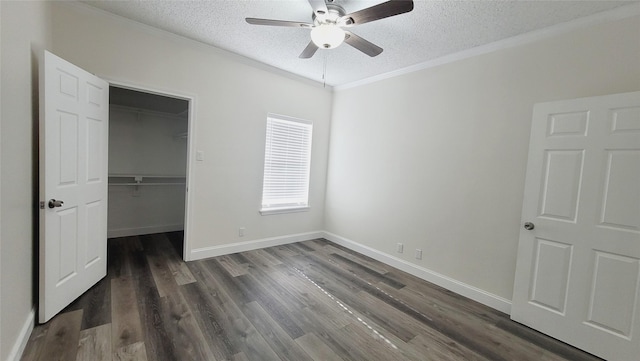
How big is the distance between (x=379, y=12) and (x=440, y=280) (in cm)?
291

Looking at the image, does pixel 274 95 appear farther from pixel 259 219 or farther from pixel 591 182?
pixel 591 182

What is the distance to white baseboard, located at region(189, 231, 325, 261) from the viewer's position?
3419 mm

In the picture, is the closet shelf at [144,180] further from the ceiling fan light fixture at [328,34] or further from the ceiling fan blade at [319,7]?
the ceiling fan blade at [319,7]

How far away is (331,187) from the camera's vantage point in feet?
15.3

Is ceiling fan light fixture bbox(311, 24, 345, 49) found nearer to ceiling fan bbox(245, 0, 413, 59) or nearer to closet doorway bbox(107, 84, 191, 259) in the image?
ceiling fan bbox(245, 0, 413, 59)

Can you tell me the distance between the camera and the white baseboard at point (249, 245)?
135 inches

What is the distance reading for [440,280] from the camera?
122 inches

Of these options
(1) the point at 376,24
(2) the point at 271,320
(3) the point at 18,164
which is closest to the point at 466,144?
(1) the point at 376,24

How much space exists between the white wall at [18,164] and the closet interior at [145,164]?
2002 millimetres

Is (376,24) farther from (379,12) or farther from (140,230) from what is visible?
(140,230)

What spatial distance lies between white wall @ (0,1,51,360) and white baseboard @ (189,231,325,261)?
5.08 feet

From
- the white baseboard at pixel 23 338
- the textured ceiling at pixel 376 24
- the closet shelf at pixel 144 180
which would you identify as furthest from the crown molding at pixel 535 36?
the white baseboard at pixel 23 338

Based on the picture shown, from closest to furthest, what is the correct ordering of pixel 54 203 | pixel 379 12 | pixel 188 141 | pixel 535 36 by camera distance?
pixel 379 12 → pixel 54 203 → pixel 535 36 → pixel 188 141

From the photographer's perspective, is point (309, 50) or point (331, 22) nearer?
point (331, 22)
